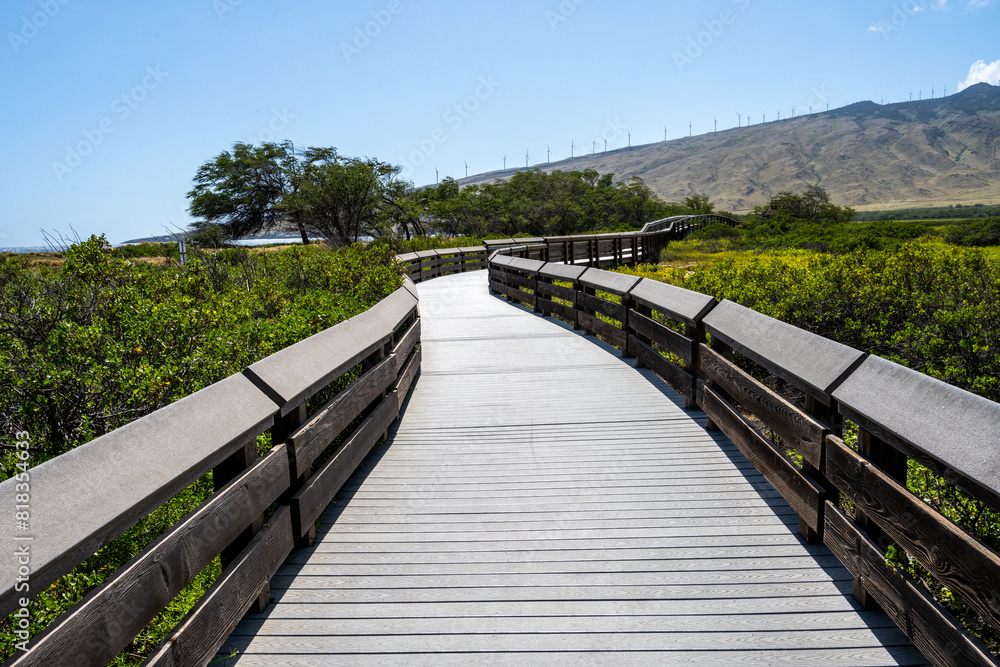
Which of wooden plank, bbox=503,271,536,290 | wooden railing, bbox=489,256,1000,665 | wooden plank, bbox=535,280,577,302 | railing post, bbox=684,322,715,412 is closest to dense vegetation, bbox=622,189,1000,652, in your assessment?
wooden railing, bbox=489,256,1000,665

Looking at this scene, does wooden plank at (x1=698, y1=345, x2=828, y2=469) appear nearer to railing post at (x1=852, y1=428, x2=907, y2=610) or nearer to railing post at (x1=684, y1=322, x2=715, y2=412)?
railing post at (x1=684, y1=322, x2=715, y2=412)

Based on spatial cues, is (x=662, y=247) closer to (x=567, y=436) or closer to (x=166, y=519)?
(x=567, y=436)

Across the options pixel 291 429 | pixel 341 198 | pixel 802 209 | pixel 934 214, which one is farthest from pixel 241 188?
pixel 934 214

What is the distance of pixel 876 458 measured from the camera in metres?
2.78

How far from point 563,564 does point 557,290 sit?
28.6 feet

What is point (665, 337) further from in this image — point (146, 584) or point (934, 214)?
point (934, 214)

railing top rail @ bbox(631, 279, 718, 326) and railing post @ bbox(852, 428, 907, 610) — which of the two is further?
railing top rail @ bbox(631, 279, 718, 326)

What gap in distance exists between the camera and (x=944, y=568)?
2238 millimetres

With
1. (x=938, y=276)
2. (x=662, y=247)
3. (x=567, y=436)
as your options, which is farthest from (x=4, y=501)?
(x=662, y=247)

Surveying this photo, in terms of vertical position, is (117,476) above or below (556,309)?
above

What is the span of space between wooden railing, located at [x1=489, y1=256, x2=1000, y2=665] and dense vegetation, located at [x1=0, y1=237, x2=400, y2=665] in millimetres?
3161

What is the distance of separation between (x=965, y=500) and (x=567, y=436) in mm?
2992

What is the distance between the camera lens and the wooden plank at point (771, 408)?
333 centimetres

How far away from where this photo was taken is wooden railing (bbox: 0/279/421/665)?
1636 mm
